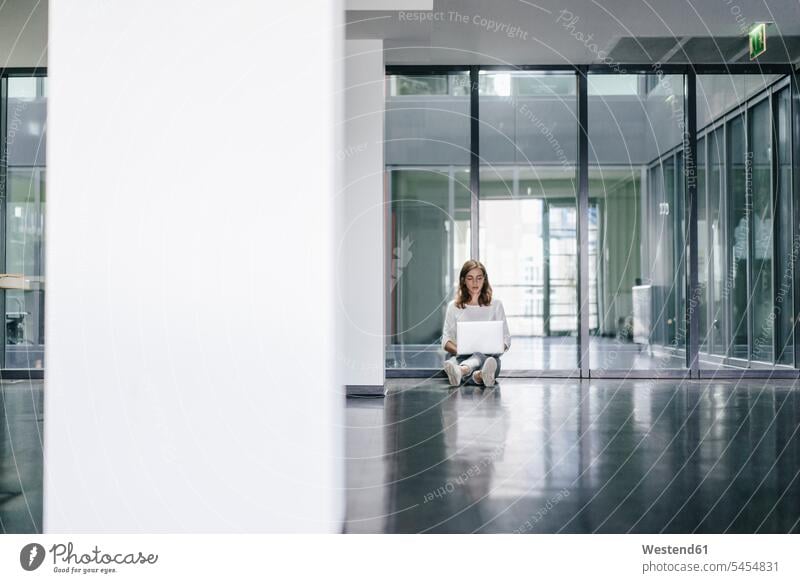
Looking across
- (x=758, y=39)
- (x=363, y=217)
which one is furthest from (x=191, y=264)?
(x=758, y=39)

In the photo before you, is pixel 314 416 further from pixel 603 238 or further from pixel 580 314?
pixel 603 238

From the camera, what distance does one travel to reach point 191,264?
160 centimetres

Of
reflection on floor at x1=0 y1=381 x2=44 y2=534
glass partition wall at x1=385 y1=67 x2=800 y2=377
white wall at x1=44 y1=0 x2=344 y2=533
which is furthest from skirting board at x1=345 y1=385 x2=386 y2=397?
white wall at x1=44 y1=0 x2=344 y2=533

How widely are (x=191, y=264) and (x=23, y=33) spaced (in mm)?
5145

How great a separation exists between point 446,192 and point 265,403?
214 inches

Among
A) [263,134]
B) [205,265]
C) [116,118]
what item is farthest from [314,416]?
[116,118]

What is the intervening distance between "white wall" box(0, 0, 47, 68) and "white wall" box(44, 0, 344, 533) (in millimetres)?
4236

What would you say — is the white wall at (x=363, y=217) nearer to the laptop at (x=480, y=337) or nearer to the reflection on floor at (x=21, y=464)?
the laptop at (x=480, y=337)

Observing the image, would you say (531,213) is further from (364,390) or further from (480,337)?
(364,390)

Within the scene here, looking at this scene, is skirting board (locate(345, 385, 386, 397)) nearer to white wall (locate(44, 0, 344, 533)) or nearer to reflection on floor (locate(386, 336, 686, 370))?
reflection on floor (locate(386, 336, 686, 370))

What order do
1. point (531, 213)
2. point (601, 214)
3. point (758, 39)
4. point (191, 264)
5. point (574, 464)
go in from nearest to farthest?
point (191, 264)
point (574, 464)
point (758, 39)
point (601, 214)
point (531, 213)

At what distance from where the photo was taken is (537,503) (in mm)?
2141

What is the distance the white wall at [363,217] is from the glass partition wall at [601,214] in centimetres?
109

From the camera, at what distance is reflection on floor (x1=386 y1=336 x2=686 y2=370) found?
6.38 meters
